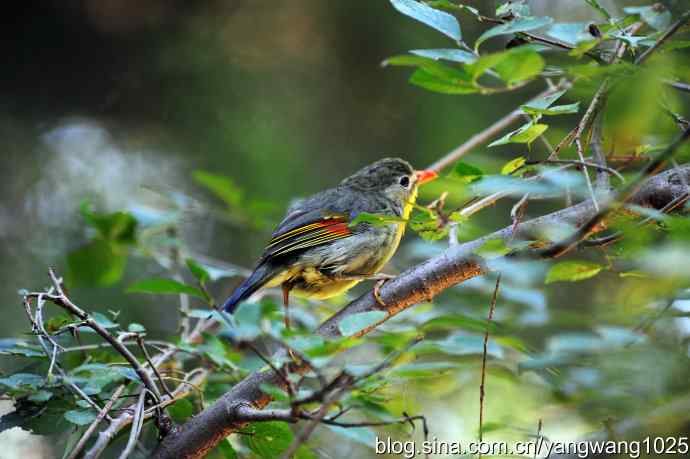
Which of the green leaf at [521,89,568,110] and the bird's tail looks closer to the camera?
the green leaf at [521,89,568,110]

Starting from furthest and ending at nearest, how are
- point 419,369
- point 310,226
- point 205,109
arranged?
point 205,109, point 310,226, point 419,369

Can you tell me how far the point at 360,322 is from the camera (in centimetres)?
156

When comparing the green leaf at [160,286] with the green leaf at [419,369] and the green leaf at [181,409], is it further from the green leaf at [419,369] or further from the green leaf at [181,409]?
the green leaf at [419,369]

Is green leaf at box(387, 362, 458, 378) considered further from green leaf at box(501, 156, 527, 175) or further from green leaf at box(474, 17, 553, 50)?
green leaf at box(474, 17, 553, 50)

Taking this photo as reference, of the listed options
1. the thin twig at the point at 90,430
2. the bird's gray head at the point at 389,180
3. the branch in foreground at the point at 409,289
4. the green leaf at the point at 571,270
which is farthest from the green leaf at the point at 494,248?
the bird's gray head at the point at 389,180

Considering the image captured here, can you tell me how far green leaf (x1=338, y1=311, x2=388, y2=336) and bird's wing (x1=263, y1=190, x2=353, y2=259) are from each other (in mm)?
2045

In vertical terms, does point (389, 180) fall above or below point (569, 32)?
above

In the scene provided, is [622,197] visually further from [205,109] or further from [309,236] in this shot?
[205,109]

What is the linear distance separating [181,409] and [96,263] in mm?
1139

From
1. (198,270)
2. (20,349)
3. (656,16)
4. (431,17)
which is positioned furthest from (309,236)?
(656,16)

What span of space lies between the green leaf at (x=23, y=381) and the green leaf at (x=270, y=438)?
2.27 feet

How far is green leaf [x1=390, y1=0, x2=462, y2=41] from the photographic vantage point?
1.79 m

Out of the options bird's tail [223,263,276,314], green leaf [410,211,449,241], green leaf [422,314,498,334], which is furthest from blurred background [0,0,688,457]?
green leaf [422,314,498,334]

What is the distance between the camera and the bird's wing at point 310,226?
3.65 metres
